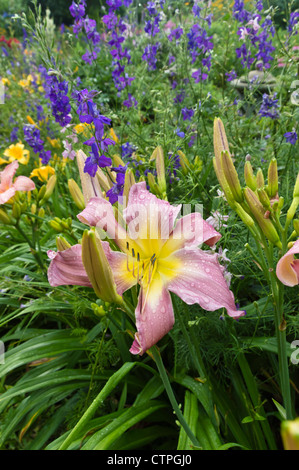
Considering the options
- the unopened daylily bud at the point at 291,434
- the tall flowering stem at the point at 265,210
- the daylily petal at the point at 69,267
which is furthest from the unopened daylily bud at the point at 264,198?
the unopened daylily bud at the point at 291,434

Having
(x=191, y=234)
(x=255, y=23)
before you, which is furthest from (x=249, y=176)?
(x=255, y=23)

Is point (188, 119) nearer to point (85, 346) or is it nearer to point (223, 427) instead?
point (85, 346)

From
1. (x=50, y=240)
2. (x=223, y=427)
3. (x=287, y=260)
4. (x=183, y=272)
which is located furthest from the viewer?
(x=50, y=240)

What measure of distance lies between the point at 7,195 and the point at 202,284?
0.77 metres

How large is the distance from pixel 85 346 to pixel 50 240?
724 mm

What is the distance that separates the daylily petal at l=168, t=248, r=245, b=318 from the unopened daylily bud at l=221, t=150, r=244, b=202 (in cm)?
15

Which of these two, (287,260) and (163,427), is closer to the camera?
(287,260)

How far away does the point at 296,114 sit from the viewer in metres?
1.37

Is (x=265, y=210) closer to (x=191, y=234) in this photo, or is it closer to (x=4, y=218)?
(x=191, y=234)

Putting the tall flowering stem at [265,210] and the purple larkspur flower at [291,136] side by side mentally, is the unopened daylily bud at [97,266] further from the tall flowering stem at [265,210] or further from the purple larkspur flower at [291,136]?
the purple larkspur flower at [291,136]

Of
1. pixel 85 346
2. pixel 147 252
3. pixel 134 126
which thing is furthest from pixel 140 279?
pixel 134 126

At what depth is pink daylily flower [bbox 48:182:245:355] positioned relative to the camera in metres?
0.63

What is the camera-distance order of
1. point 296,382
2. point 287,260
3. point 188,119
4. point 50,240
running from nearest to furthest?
point 287,260 → point 296,382 → point 188,119 → point 50,240

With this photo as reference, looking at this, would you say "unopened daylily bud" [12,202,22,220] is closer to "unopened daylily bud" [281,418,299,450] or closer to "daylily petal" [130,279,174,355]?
"daylily petal" [130,279,174,355]
